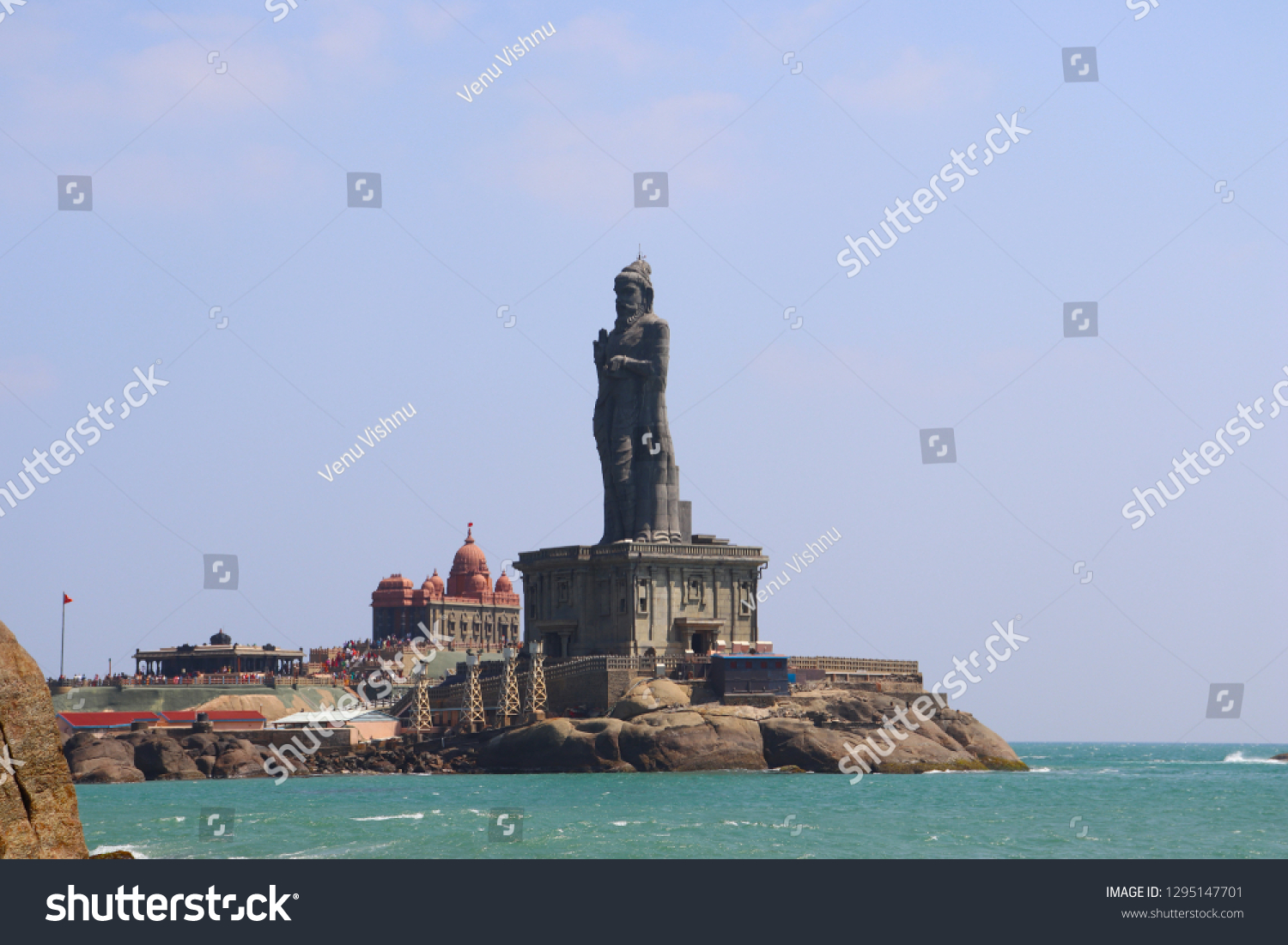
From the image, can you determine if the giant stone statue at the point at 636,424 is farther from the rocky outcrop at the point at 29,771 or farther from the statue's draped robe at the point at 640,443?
the rocky outcrop at the point at 29,771

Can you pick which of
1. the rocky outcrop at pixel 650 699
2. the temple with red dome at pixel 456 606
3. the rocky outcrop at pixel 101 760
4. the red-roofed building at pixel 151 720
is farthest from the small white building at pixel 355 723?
the temple with red dome at pixel 456 606

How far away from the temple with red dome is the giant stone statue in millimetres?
71100

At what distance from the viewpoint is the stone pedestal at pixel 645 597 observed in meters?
101

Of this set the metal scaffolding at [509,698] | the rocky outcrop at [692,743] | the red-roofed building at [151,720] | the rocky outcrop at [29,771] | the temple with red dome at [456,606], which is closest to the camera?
the rocky outcrop at [29,771]

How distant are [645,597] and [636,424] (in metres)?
11.6

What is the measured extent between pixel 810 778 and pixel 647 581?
73.2 ft

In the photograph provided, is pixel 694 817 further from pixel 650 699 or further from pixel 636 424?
pixel 636 424

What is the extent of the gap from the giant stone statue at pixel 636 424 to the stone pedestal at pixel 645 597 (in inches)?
111

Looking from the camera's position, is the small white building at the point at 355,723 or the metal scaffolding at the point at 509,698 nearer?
the metal scaffolding at the point at 509,698

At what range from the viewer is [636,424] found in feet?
349

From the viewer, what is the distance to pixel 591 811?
61.0 meters

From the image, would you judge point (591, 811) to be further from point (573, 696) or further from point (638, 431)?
point (638, 431)

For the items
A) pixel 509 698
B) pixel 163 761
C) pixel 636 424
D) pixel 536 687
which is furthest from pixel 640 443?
pixel 163 761
